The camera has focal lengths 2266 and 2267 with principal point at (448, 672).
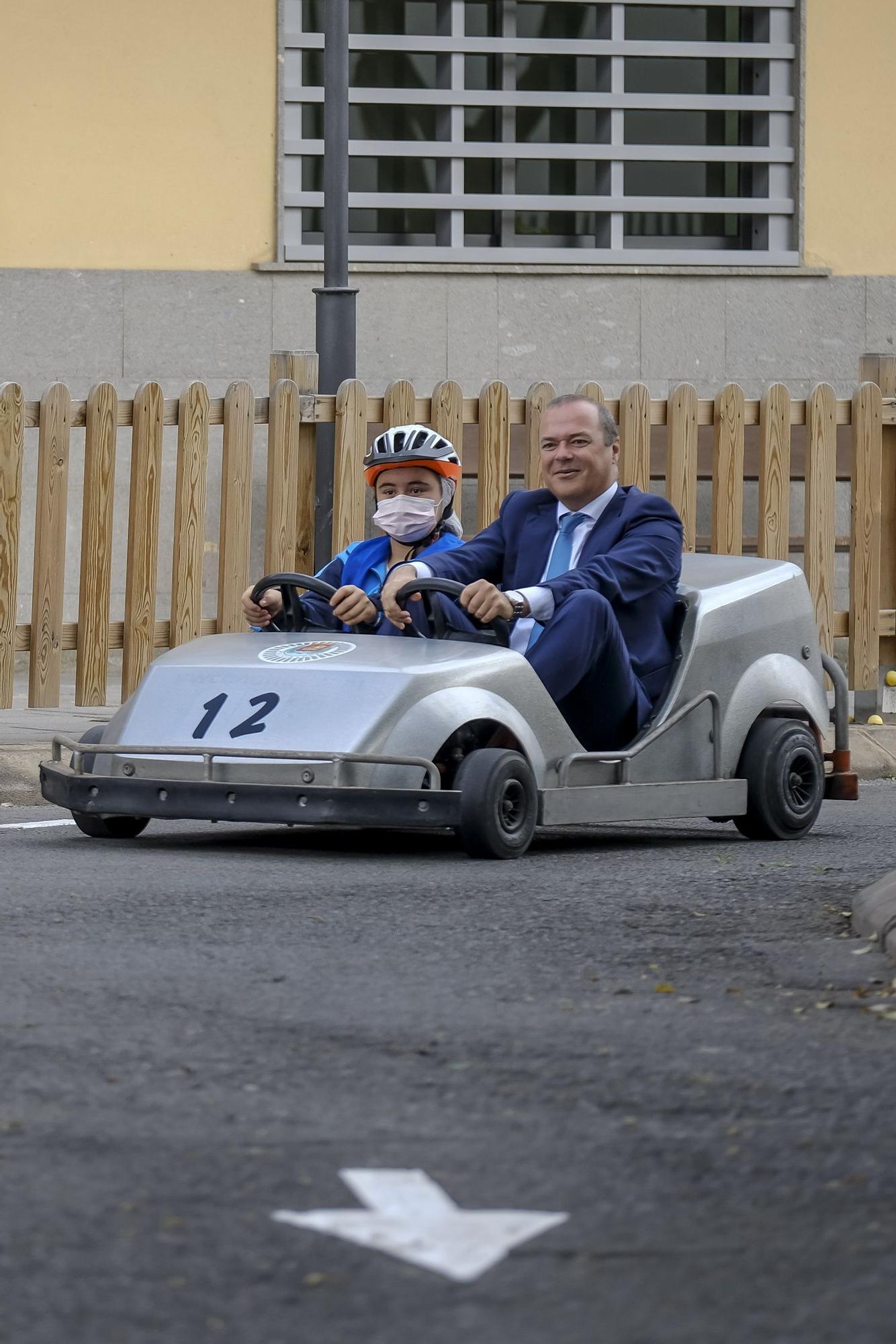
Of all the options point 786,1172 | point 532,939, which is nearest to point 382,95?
point 532,939

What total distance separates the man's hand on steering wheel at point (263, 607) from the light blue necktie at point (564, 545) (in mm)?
845

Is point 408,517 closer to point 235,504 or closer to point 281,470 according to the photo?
point 235,504

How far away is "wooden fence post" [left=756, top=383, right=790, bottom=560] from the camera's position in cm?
1065

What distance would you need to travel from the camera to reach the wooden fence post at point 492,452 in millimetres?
10359

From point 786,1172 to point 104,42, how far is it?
39.6 ft

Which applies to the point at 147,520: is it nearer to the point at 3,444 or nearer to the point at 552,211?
the point at 3,444

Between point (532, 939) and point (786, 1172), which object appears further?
point (532, 939)

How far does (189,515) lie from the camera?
10.1 metres

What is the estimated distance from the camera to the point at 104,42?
45.0ft

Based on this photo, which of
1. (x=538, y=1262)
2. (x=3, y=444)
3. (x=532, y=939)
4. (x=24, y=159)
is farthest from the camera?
(x=24, y=159)

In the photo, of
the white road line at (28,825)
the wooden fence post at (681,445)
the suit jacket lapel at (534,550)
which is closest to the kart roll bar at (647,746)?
the suit jacket lapel at (534,550)

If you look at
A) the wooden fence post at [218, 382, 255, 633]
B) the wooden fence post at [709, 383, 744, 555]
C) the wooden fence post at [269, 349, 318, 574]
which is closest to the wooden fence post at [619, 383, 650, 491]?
the wooden fence post at [709, 383, 744, 555]

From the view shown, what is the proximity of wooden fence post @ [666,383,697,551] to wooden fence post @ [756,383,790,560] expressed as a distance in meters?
0.34

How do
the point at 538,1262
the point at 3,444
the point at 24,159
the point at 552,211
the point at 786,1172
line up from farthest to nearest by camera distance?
the point at 552,211
the point at 24,159
the point at 3,444
the point at 786,1172
the point at 538,1262
